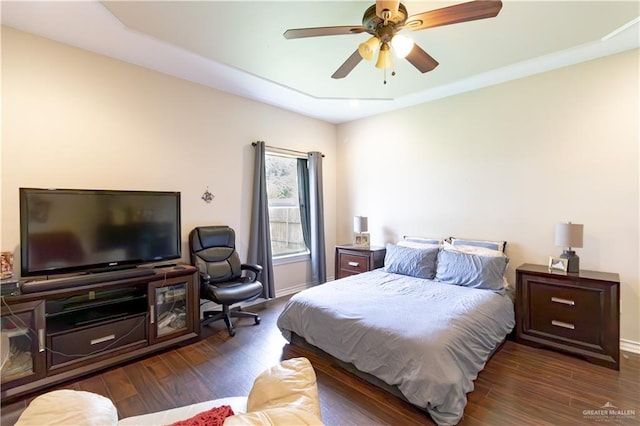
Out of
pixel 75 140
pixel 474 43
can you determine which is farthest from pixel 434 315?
pixel 75 140

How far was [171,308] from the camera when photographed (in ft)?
9.62

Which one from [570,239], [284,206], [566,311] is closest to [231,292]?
[284,206]

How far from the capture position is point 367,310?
2.42m

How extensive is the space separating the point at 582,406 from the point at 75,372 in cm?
374

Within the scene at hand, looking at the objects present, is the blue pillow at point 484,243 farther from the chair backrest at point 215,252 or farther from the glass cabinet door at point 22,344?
the glass cabinet door at point 22,344

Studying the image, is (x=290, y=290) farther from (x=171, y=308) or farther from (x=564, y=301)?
(x=564, y=301)

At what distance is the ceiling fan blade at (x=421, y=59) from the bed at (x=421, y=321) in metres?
1.93

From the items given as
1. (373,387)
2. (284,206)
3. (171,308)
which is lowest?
(373,387)

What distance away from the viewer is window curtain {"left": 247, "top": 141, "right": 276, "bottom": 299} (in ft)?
12.8

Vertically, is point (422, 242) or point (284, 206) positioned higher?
point (284, 206)

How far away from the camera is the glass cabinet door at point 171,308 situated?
108 inches

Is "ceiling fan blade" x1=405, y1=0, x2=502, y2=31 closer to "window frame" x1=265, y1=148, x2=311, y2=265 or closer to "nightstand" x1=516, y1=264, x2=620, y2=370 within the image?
"nightstand" x1=516, y1=264, x2=620, y2=370

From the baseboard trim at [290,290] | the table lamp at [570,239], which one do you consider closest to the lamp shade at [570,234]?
the table lamp at [570,239]

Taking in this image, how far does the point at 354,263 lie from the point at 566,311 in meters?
2.38
